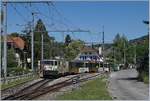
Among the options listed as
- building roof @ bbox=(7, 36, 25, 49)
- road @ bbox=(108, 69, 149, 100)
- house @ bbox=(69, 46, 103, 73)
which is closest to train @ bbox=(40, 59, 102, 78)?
house @ bbox=(69, 46, 103, 73)

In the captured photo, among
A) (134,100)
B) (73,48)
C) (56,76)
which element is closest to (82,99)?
(134,100)

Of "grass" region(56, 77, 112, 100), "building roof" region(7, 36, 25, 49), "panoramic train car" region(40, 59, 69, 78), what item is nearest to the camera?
"grass" region(56, 77, 112, 100)

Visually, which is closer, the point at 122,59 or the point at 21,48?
the point at 21,48

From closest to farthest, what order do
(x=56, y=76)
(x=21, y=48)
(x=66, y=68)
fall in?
(x=56, y=76) → (x=66, y=68) → (x=21, y=48)

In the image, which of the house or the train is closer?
the train

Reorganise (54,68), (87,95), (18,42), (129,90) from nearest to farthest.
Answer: (87,95)
(129,90)
(54,68)
(18,42)

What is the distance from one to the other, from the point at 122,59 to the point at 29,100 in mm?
142645

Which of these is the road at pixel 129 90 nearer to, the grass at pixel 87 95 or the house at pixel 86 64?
the grass at pixel 87 95

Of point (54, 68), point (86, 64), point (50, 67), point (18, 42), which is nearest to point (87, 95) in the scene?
point (54, 68)

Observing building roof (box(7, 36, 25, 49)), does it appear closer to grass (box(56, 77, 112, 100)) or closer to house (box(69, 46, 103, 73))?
house (box(69, 46, 103, 73))

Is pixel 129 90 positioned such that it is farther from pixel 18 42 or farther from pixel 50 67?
pixel 18 42

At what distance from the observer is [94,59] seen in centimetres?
8588

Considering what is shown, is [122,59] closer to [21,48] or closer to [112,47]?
[112,47]

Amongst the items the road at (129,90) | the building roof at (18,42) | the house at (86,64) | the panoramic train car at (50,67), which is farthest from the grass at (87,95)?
the building roof at (18,42)
